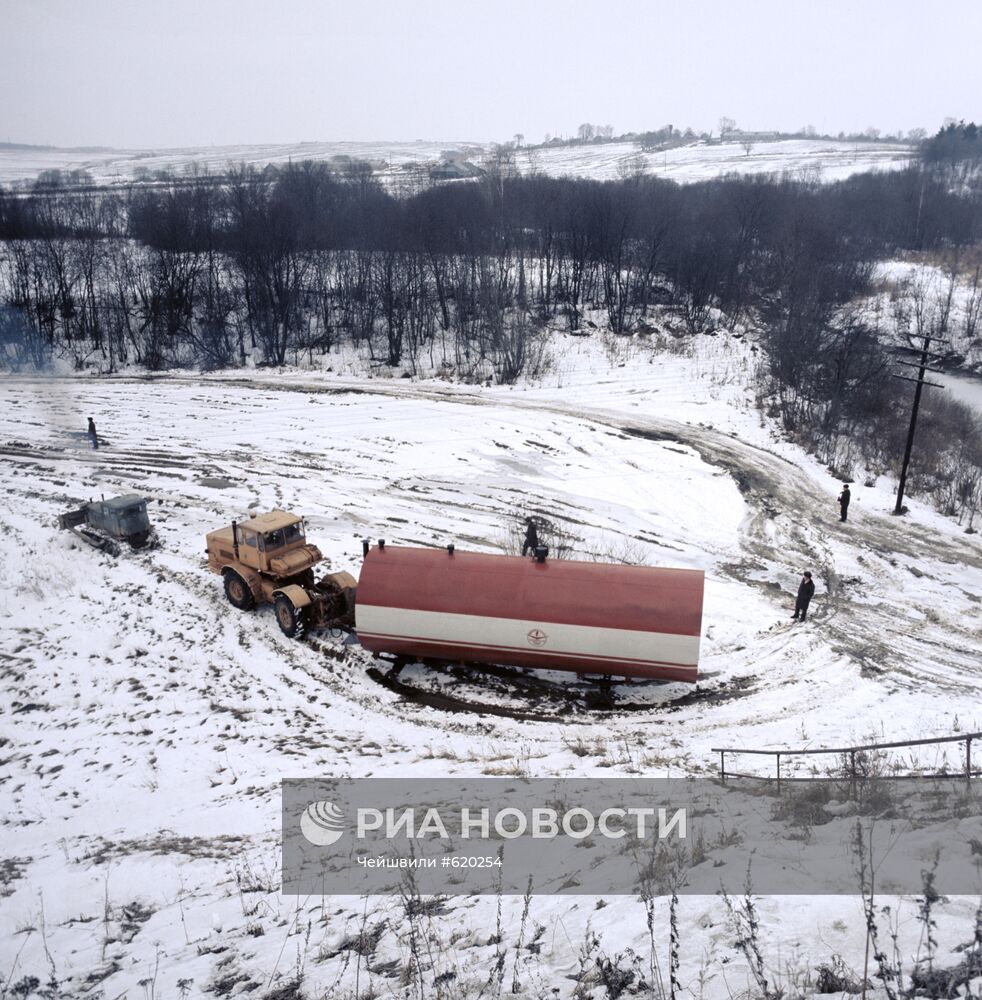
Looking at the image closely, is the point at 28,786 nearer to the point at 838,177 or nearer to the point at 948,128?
the point at 838,177

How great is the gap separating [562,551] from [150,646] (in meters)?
10.8

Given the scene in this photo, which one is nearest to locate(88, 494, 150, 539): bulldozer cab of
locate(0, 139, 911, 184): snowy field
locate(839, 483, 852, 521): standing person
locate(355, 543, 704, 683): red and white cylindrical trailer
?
locate(355, 543, 704, 683): red and white cylindrical trailer

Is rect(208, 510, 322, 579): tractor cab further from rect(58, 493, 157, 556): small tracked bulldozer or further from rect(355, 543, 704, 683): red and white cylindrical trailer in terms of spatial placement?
rect(58, 493, 157, 556): small tracked bulldozer

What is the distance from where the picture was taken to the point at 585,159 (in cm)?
13538

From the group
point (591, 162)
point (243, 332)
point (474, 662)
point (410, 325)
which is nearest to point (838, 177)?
point (591, 162)

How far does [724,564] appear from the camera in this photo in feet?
68.0

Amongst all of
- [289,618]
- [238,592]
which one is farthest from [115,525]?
[289,618]

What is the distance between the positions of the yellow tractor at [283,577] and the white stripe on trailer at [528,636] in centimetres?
162

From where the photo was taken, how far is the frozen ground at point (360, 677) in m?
7.20

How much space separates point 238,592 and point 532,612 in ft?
25.5

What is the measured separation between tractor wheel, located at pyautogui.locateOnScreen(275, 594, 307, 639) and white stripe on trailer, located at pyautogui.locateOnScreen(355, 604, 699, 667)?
A: 198cm

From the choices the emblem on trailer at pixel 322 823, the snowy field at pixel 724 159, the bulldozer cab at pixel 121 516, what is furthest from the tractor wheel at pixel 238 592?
the snowy field at pixel 724 159

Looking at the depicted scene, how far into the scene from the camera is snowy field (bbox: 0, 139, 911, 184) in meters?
108

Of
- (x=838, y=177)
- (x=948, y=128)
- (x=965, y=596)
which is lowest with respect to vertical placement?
(x=965, y=596)
